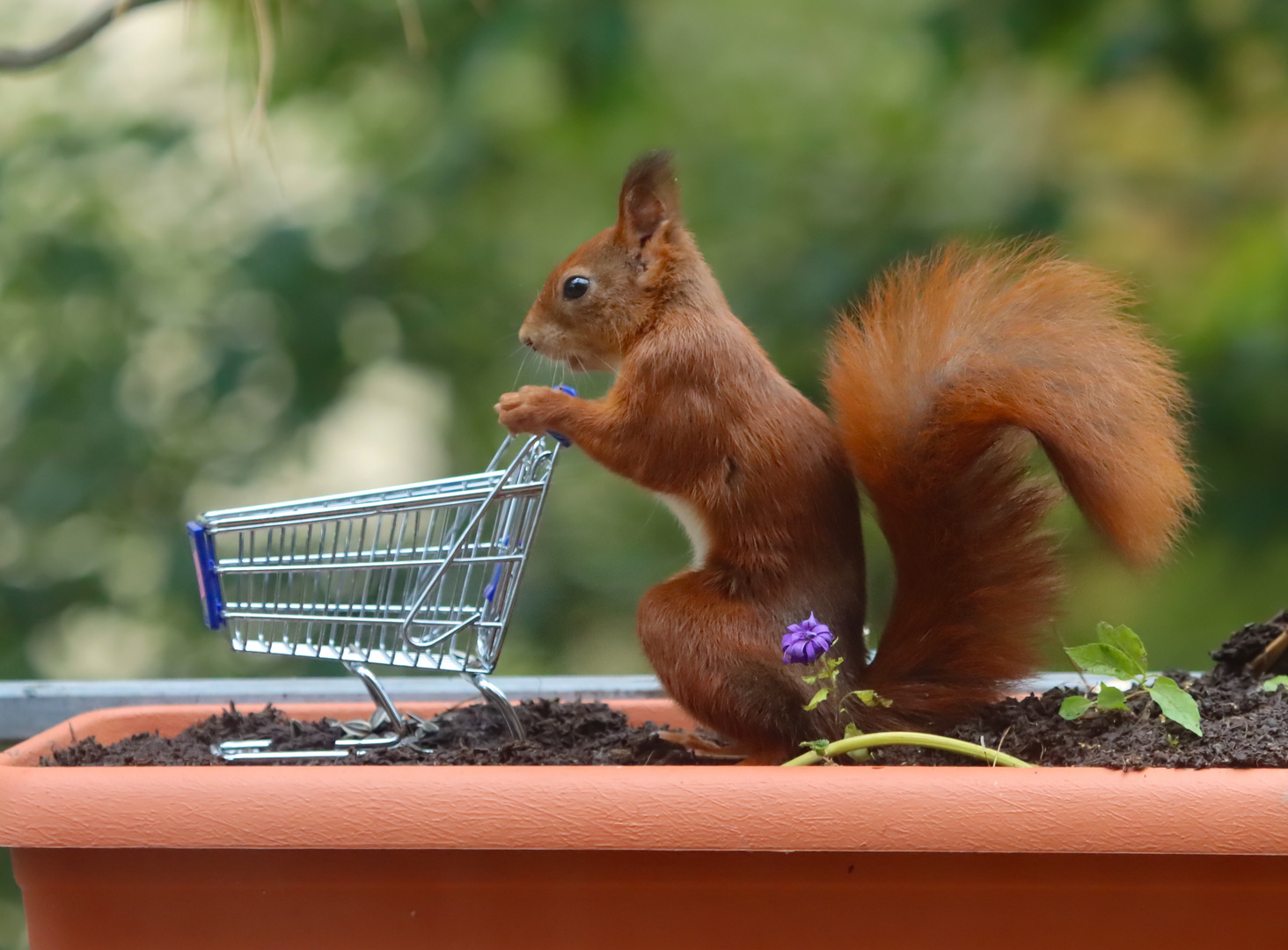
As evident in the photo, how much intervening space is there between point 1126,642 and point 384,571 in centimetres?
60

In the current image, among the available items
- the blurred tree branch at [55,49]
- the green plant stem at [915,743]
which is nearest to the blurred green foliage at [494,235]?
the blurred tree branch at [55,49]

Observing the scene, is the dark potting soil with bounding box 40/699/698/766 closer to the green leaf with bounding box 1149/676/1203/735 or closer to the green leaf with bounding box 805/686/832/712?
the green leaf with bounding box 805/686/832/712

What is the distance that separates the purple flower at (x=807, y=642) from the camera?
87cm

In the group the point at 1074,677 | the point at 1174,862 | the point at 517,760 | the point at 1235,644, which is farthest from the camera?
the point at 1074,677

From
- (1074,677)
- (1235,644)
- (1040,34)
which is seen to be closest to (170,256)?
(1040,34)

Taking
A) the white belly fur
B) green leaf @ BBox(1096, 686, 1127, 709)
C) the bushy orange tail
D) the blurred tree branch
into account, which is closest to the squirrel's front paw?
the white belly fur

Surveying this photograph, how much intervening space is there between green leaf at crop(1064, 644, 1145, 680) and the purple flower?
19 centimetres

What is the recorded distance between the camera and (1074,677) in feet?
4.15

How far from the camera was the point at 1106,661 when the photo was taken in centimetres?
92

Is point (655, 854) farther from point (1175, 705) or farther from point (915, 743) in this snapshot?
point (1175, 705)

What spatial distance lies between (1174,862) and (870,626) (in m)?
0.43

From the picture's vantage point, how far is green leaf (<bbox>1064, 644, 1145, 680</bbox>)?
91 centimetres

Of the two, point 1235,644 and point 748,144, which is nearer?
point 1235,644

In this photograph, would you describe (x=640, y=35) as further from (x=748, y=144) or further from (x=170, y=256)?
(x=170, y=256)
